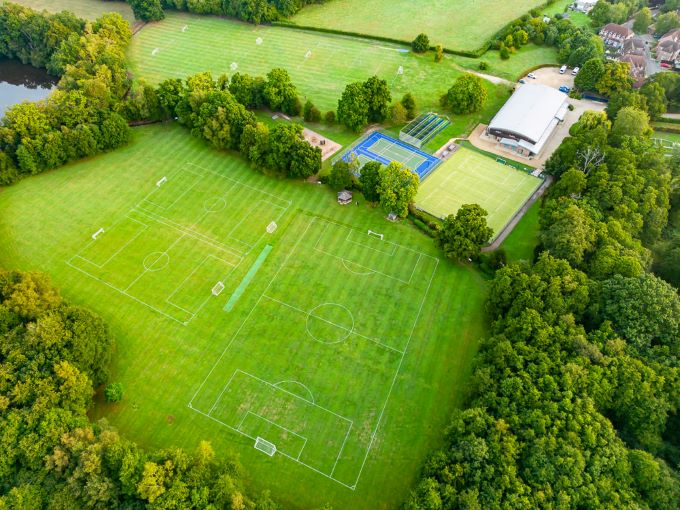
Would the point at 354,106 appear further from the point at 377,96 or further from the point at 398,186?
the point at 398,186

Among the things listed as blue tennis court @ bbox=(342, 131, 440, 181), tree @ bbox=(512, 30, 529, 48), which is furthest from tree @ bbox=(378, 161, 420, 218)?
tree @ bbox=(512, 30, 529, 48)

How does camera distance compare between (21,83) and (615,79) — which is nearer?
(615,79)

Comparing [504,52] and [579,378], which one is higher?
[504,52]

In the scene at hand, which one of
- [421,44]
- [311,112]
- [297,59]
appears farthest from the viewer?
[297,59]

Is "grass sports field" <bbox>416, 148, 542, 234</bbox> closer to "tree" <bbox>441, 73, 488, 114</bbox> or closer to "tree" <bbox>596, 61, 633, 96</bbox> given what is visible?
"tree" <bbox>441, 73, 488, 114</bbox>

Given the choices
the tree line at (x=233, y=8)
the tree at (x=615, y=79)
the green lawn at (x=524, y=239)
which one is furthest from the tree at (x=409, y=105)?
the tree line at (x=233, y=8)

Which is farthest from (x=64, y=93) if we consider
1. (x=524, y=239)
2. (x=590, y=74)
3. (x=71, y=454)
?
(x=590, y=74)
